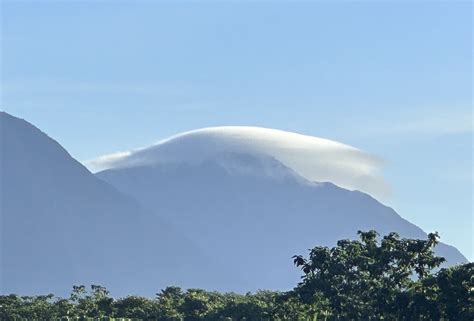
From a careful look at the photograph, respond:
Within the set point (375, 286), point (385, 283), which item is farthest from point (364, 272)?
point (375, 286)

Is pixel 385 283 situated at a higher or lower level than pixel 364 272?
lower

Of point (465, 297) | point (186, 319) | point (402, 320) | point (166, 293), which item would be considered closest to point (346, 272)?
point (402, 320)

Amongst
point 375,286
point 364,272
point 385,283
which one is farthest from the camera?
point 364,272

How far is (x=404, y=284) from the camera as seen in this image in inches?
2729

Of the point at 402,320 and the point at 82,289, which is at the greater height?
the point at 82,289

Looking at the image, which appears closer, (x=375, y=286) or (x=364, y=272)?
(x=375, y=286)

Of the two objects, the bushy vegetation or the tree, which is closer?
the bushy vegetation

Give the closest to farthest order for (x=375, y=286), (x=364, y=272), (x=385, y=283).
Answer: (x=375, y=286) → (x=385, y=283) → (x=364, y=272)

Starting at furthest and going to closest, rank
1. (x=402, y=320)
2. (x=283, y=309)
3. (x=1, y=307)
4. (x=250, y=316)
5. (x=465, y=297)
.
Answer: (x=1, y=307) < (x=250, y=316) < (x=283, y=309) < (x=402, y=320) < (x=465, y=297)

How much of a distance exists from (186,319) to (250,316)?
7.21 meters

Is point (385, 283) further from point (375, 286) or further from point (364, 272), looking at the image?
point (364, 272)

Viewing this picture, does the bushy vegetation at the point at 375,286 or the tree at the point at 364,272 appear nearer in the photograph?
the bushy vegetation at the point at 375,286

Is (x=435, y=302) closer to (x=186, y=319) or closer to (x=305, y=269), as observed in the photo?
(x=305, y=269)

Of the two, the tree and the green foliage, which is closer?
the green foliage
